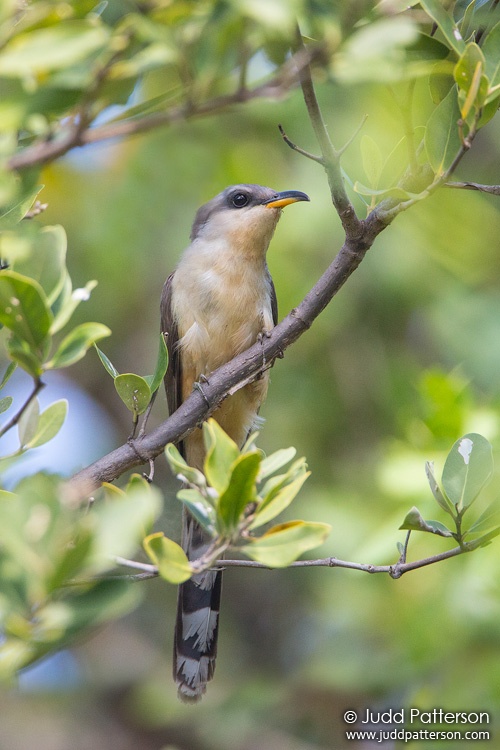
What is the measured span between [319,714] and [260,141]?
206 inches

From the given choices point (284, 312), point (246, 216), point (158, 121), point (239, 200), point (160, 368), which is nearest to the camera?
point (158, 121)

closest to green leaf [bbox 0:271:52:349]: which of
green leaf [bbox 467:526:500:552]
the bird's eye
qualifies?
green leaf [bbox 467:526:500:552]

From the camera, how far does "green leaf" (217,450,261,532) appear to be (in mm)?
1821

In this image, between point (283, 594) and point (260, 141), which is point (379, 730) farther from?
point (260, 141)

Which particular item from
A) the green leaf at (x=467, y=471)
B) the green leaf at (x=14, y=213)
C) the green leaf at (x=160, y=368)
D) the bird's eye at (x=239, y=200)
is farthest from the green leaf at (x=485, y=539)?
the bird's eye at (x=239, y=200)

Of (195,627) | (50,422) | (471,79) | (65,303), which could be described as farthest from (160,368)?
(195,627)

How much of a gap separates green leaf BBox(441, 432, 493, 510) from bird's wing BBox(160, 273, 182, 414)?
2.43 metres

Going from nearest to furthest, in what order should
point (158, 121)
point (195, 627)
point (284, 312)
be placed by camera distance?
1. point (158, 121)
2. point (195, 627)
3. point (284, 312)

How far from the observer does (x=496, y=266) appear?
23.5 ft

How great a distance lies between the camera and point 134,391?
279 cm

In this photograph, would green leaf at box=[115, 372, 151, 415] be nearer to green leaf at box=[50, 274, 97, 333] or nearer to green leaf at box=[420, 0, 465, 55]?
green leaf at box=[50, 274, 97, 333]

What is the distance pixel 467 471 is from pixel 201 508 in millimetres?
986

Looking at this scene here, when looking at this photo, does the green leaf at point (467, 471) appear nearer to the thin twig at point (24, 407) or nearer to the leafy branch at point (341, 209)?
the leafy branch at point (341, 209)

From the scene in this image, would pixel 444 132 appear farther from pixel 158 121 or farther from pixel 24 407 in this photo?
pixel 24 407
